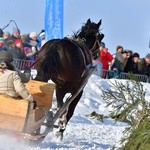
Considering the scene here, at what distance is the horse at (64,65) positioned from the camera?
7.74m

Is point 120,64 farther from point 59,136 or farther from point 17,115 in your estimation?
point 17,115

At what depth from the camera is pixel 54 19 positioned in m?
14.6

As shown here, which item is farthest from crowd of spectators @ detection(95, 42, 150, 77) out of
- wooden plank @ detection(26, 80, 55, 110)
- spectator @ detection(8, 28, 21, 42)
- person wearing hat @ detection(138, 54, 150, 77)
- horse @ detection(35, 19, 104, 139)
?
wooden plank @ detection(26, 80, 55, 110)

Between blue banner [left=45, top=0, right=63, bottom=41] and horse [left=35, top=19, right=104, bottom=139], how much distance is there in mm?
5261

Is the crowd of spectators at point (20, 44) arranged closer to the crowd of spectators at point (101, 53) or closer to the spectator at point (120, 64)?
the crowd of spectators at point (101, 53)

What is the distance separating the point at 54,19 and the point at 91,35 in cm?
482

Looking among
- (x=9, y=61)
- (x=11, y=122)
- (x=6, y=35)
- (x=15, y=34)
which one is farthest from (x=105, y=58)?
(x=11, y=122)

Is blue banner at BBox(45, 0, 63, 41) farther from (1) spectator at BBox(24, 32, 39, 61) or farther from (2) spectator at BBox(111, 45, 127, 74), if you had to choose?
(2) spectator at BBox(111, 45, 127, 74)

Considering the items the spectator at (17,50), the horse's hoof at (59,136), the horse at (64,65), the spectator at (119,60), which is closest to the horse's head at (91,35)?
the horse at (64,65)

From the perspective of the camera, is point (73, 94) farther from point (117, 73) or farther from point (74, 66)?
point (117, 73)

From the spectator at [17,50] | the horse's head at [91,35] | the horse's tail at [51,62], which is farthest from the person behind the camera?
the spectator at [17,50]

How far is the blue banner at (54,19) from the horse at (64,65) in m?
Result: 5.26

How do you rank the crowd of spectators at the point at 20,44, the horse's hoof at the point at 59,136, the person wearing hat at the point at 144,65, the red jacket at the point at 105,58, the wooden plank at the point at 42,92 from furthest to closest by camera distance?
the person wearing hat at the point at 144,65, the red jacket at the point at 105,58, the crowd of spectators at the point at 20,44, the horse's hoof at the point at 59,136, the wooden plank at the point at 42,92

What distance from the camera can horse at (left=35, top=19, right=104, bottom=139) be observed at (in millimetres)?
7738
